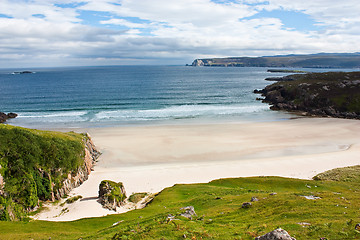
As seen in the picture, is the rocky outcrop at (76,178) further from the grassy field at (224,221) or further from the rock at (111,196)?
the grassy field at (224,221)

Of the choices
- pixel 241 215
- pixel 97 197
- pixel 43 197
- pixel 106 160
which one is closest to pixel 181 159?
pixel 106 160

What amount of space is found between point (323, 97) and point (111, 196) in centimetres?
10020

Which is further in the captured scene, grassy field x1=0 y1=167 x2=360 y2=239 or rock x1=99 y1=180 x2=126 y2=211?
rock x1=99 y1=180 x2=126 y2=211

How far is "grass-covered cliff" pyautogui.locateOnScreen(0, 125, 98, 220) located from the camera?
26.5m

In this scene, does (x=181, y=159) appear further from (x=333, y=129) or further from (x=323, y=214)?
(x=333, y=129)

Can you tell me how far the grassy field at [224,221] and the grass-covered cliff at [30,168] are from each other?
4.92 m

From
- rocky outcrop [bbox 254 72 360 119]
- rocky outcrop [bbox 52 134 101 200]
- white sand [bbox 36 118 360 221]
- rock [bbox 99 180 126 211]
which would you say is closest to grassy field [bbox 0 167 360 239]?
rock [bbox 99 180 126 211]

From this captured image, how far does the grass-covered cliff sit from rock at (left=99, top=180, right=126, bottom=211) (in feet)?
21.2

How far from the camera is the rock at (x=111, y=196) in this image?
3011cm

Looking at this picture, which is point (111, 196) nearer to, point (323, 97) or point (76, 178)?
point (76, 178)

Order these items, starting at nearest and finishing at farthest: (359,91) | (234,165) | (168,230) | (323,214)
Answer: (168,230) → (323,214) → (234,165) → (359,91)

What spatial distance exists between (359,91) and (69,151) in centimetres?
11073

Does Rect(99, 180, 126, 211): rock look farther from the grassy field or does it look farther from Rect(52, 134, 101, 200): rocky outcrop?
Rect(52, 134, 101, 200): rocky outcrop

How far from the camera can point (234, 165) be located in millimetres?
45812
